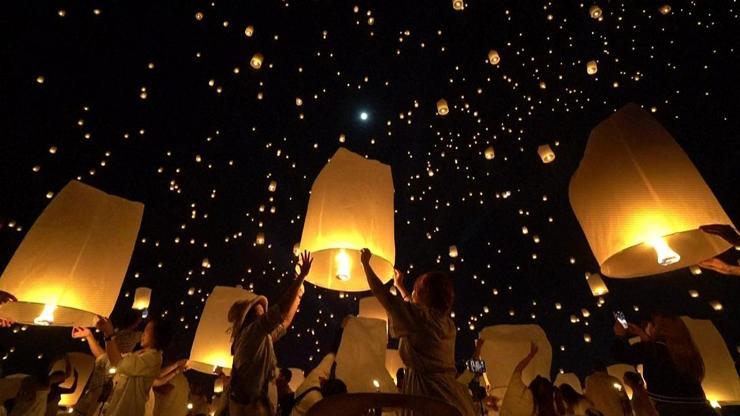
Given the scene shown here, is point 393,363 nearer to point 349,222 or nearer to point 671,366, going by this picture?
point 671,366

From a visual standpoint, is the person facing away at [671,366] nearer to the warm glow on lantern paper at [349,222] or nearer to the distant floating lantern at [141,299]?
the warm glow on lantern paper at [349,222]

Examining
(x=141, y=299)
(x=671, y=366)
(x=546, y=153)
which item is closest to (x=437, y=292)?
(x=671, y=366)

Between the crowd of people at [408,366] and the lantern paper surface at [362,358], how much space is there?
0.49ft

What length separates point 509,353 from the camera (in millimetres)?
3920

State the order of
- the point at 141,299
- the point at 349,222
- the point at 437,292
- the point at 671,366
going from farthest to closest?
1. the point at 141,299
2. the point at 671,366
3. the point at 349,222
4. the point at 437,292

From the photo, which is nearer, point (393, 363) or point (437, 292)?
point (437, 292)

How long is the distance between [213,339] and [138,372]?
1.04 meters

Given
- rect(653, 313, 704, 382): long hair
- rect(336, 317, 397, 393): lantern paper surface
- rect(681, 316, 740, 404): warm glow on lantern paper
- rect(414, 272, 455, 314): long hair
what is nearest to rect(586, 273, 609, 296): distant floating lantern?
rect(681, 316, 740, 404): warm glow on lantern paper

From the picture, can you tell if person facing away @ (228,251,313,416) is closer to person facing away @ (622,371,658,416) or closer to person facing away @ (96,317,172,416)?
person facing away @ (96,317,172,416)

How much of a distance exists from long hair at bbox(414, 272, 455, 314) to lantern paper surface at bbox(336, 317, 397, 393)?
1.16m

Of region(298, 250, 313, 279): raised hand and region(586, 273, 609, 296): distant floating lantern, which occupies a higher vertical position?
region(586, 273, 609, 296): distant floating lantern

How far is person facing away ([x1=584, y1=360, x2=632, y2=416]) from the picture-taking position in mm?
3920

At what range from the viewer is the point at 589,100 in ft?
27.5

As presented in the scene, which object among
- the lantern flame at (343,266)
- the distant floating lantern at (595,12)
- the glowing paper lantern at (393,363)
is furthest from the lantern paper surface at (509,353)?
the distant floating lantern at (595,12)
